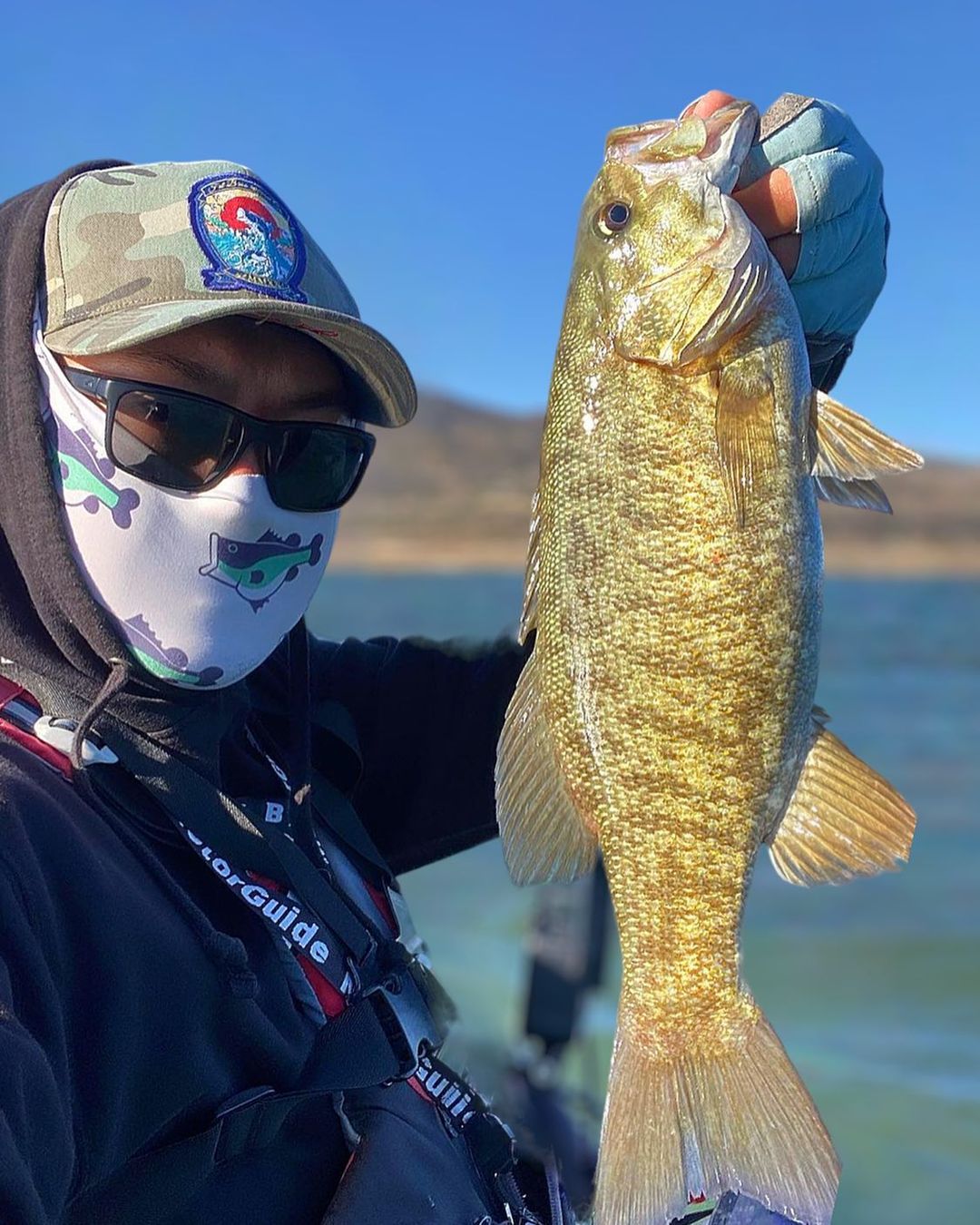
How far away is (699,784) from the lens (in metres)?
2.03

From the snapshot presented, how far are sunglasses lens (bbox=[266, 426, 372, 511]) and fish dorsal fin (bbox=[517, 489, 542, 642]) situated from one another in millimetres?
410

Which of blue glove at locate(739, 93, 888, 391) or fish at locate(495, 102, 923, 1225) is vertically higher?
blue glove at locate(739, 93, 888, 391)

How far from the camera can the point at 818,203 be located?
2.24m

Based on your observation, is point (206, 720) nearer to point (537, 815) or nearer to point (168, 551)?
point (168, 551)

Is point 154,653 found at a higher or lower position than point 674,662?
lower

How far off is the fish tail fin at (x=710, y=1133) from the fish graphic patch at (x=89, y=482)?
1.32m

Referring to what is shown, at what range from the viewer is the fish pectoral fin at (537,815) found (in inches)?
83.0

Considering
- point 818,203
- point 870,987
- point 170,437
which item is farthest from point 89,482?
point 870,987

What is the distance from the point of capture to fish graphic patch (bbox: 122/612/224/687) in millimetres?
2055

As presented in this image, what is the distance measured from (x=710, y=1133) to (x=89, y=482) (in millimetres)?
1582

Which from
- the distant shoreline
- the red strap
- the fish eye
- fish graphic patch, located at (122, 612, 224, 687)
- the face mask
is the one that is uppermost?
the distant shoreline

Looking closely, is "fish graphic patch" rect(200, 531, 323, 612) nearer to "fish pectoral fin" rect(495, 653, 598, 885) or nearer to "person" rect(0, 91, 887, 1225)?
"person" rect(0, 91, 887, 1225)

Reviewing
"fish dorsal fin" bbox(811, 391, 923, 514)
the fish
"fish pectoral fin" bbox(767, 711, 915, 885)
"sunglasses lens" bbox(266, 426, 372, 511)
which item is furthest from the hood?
"fish dorsal fin" bbox(811, 391, 923, 514)

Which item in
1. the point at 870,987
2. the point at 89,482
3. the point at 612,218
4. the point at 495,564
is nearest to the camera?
the point at 89,482
